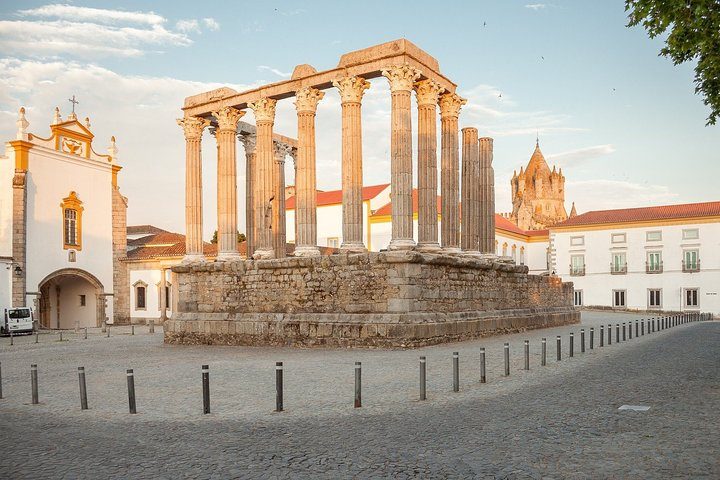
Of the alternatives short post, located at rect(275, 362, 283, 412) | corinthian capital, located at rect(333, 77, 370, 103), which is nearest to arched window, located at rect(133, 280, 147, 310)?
corinthian capital, located at rect(333, 77, 370, 103)

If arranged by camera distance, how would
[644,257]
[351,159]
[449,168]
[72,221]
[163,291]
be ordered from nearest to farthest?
[351,159] < [449,168] < [72,221] < [163,291] < [644,257]

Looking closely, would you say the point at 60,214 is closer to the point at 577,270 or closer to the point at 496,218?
the point at 577,270

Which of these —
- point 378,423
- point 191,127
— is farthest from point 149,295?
point 378,423

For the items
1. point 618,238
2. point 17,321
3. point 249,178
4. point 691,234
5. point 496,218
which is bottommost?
point 17,321

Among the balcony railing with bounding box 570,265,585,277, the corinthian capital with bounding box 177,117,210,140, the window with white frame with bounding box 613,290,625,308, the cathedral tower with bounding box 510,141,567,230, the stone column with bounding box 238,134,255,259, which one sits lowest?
the window with white frame with bounding box 613,290,625,308

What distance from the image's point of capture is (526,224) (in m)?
97.7

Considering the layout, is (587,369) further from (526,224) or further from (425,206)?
(526,224)

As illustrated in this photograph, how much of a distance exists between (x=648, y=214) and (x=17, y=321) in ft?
164

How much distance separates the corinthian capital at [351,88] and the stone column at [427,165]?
6.43ft

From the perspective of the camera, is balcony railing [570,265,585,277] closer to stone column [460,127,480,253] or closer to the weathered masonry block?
the weathered masonry block

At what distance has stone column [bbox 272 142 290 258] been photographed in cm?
2806

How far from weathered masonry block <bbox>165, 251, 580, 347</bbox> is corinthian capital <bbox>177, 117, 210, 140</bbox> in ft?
17.8

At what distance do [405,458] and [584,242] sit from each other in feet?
188

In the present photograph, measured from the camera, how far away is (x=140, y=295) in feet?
144
